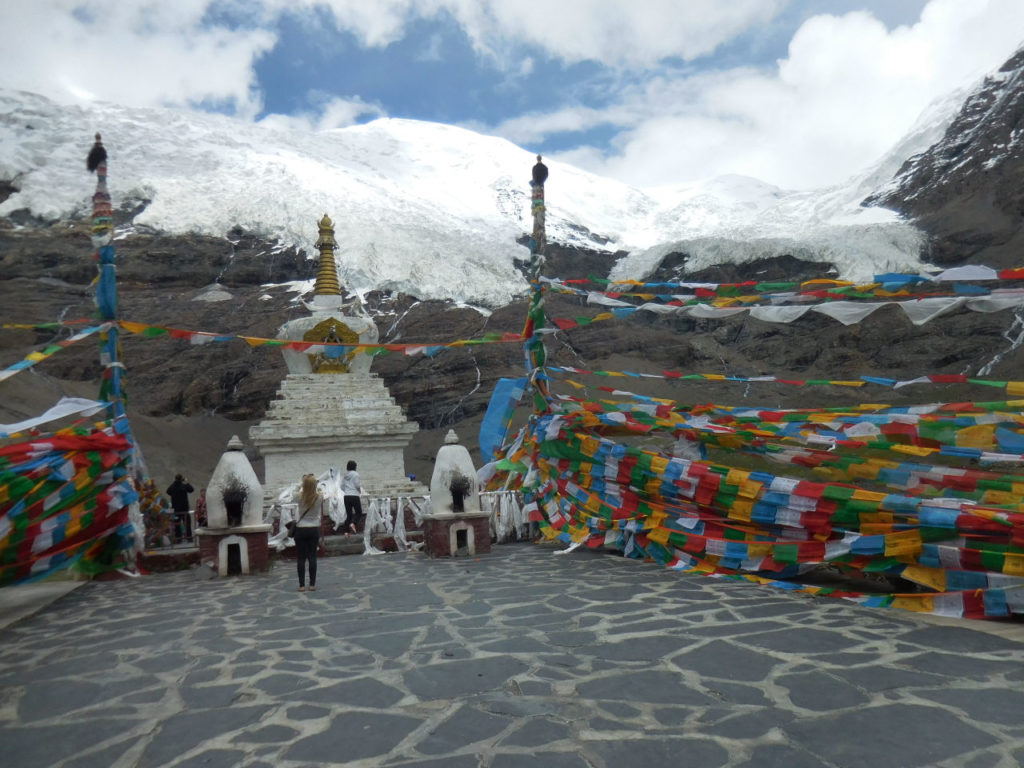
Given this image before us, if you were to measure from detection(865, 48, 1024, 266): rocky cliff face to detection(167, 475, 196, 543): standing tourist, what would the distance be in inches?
1665

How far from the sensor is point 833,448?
7195 mm

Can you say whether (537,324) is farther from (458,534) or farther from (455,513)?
(458,534)

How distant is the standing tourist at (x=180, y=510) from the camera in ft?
46.8

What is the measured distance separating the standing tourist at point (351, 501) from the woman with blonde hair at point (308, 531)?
4.73m

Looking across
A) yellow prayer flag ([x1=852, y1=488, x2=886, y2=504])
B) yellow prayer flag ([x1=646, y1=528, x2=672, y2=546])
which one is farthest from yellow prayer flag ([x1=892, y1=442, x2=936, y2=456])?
yellow prayer flag ([x1=646, y1=528, x2=672, y2=546])

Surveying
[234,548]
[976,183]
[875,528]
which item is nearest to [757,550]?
[875,528]

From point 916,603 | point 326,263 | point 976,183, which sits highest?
point 976,183

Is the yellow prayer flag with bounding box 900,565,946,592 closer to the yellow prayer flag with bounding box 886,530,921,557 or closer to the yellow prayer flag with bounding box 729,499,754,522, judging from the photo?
the yellow prayer flag with bounding box 886,530,921,557

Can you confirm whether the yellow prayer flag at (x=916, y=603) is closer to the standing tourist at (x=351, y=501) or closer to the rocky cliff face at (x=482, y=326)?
the standing tourist at (x=351, y=501)

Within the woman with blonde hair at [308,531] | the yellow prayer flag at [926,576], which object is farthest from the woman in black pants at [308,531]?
the yellow prayer flag at [926,576]

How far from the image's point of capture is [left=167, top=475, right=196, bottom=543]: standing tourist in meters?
14.3

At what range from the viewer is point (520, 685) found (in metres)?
4.00

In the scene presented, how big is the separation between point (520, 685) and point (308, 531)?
436 cm

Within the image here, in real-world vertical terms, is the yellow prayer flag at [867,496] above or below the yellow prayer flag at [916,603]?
above
